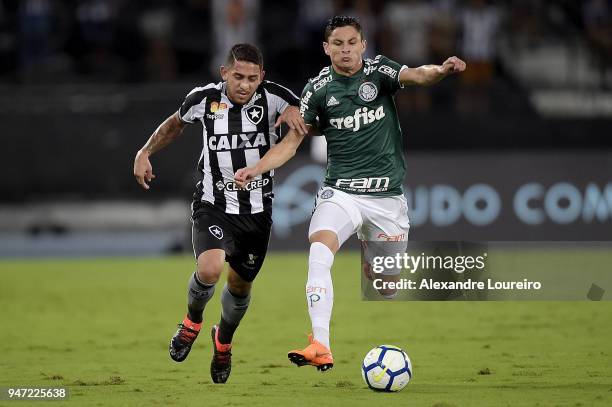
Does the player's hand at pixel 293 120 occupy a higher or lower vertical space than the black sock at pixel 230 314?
higher

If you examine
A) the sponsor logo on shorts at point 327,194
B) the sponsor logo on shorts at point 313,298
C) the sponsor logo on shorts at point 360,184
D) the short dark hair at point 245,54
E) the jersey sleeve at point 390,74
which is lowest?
the sponsor logo on shorts at point 313,298

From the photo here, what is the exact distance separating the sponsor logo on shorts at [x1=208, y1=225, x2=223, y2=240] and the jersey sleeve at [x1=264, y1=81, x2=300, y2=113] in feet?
2.95

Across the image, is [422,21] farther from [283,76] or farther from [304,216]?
[304,216]

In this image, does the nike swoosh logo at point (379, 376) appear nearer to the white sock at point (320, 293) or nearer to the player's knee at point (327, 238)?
the white sock at point (320, 293)

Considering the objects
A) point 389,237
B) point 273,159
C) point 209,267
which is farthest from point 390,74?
point 209,267

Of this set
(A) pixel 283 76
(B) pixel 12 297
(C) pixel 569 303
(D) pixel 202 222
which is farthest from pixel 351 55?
(A) pixel 283 76

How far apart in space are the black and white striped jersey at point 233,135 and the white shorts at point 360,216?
521mm

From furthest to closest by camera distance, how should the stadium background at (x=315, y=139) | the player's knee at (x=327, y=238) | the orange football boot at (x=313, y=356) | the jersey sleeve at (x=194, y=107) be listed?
the stadium background at (x=315, y=139) < the jersey sleeve at (x=194, y=107) < the player's knee at (x=327, y=238) < the orange football boot at (x=313, y=356)

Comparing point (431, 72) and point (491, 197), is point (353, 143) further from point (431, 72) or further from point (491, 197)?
point (491, 197)

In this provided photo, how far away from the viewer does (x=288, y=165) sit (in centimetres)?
1634

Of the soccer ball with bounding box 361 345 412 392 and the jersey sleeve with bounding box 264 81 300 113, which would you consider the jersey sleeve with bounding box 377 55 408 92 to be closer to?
the jersey sleeve with bounding box 264 81 300 113

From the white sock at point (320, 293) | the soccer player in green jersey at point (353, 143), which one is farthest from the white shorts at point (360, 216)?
the white sock at point (320, 293)

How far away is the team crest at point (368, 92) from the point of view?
7.98m

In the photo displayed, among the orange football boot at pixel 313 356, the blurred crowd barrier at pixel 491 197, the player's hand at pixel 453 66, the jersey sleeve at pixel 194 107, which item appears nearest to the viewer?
the orange football boot at pixel 313 356
